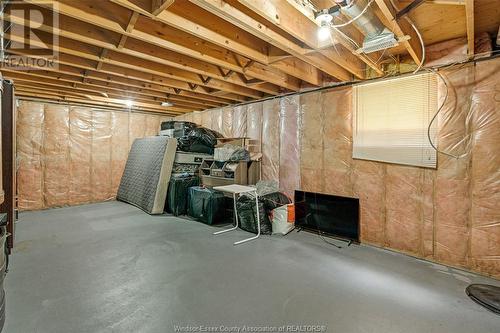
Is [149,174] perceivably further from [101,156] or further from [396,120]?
[396,120]

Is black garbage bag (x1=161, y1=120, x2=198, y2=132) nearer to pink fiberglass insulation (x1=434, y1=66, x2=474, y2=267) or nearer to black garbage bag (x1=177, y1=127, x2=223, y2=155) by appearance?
black garbage bag (x1=177, y1=127, x2=223, y2=155)

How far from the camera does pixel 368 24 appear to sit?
1.91m

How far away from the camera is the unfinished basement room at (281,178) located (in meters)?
1.81

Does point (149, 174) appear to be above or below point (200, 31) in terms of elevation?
below

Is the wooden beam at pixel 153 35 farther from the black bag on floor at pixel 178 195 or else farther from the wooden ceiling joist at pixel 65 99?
the wooden ceiling joist at pixel 65 99

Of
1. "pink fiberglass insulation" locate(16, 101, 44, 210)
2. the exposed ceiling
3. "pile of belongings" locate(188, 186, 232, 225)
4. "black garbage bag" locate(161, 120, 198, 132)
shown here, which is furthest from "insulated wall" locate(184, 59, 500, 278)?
"pink fiberglass insulation" locate(16, 101, 44, 210)

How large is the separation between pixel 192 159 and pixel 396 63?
399 centimetres

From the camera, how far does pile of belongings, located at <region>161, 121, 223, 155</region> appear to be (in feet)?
16.8

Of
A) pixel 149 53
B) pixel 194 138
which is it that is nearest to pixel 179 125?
pixel 194 138

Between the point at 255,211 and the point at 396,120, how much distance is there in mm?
2228

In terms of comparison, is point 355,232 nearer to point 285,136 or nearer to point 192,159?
point 285,136

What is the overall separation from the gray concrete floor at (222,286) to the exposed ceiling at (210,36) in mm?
2226

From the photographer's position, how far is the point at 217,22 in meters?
2.21

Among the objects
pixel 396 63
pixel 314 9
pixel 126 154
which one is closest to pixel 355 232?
pixel 396 63
